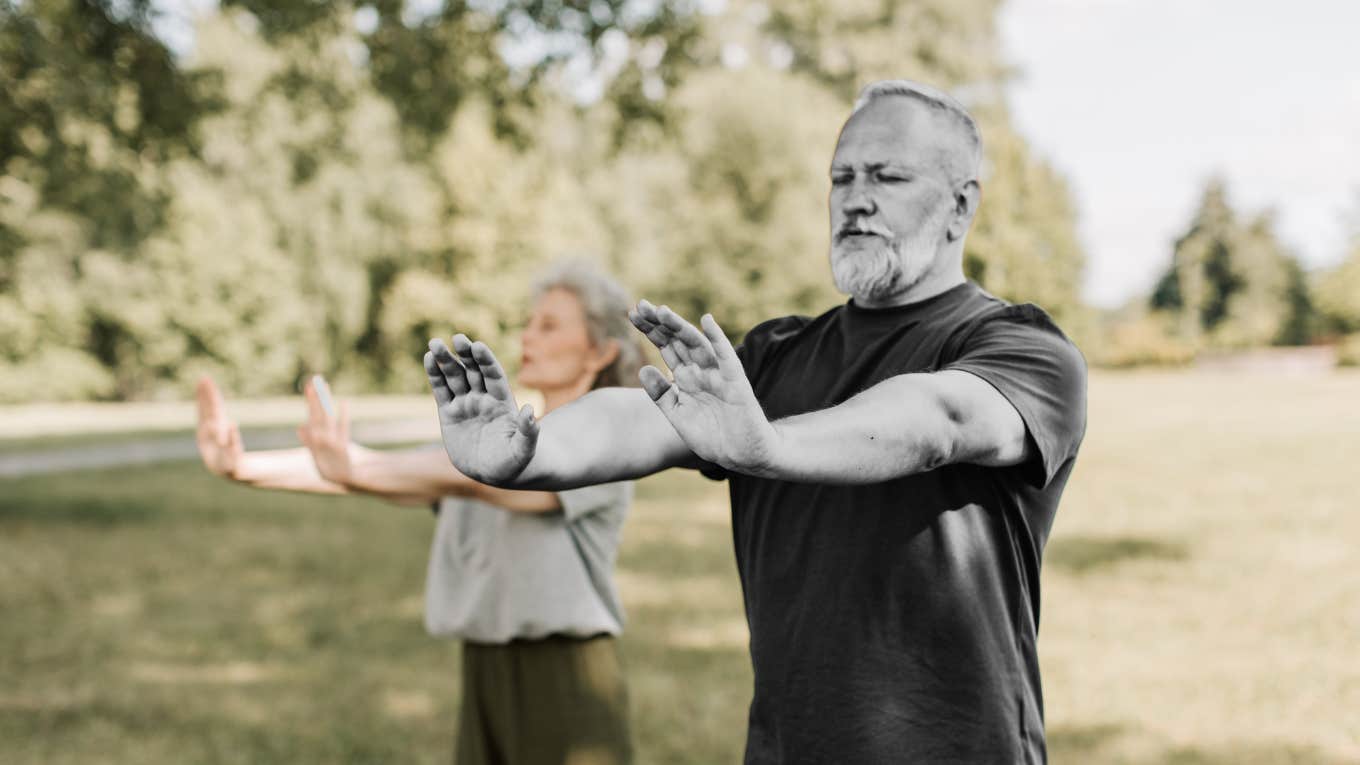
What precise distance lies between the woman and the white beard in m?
1.57

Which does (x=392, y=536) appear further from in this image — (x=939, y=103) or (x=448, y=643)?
(x=939, y=103)

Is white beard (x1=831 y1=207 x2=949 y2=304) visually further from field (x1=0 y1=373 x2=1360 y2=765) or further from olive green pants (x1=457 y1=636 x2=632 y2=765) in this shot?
field (x1=0 y1=373 x2=1360 y2=765)

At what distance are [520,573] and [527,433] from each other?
6.44ft

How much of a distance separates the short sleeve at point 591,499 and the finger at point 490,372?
1.71 meters

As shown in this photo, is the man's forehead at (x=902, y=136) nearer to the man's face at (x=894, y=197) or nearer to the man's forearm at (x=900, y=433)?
the man's face at (x=894, y=197)

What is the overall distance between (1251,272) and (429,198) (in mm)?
51667

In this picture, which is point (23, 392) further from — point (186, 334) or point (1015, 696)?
point (1015, 696)

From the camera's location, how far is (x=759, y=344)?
2.09m

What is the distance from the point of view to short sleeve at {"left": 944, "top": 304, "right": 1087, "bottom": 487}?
1.66m

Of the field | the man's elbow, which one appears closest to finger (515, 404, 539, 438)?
the man's elbow

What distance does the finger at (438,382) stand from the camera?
4.91 feet

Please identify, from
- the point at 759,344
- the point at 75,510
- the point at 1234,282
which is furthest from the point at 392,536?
the point at 1234,282

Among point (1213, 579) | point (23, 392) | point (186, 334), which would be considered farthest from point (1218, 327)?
point (1213, 579)

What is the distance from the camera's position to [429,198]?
41.9 m
